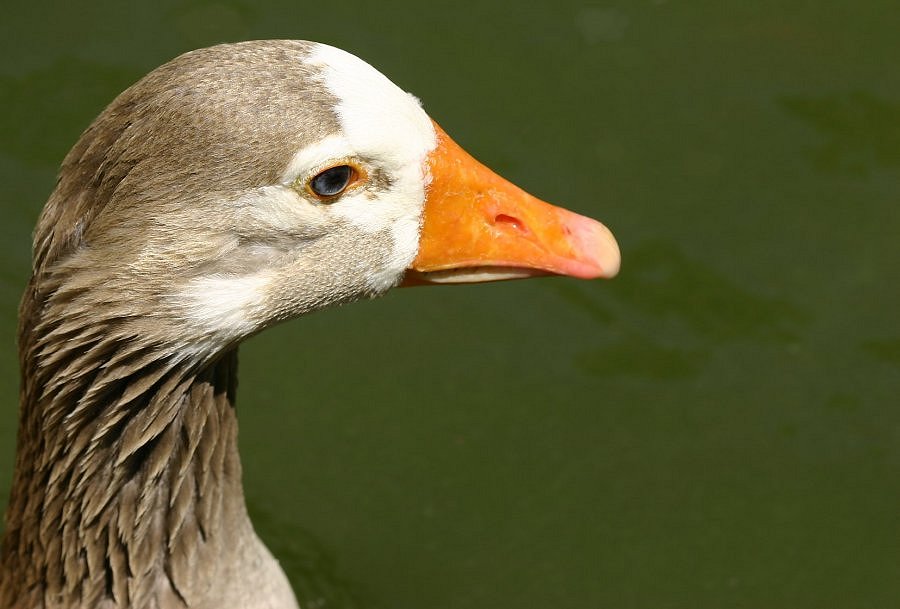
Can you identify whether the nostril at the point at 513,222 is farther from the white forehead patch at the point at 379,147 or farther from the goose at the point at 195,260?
the white forehead patch at the point at 379,147

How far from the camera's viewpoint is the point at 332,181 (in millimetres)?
3113

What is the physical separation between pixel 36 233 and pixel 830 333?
359cm

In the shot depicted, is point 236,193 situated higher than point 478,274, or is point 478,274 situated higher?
point 236,193

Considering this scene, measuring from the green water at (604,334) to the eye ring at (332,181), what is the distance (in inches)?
92.3

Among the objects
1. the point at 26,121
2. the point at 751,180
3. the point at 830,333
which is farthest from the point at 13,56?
the point at 830,333

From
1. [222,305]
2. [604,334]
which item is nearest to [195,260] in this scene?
[222,305]

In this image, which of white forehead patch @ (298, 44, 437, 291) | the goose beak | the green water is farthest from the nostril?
the green water

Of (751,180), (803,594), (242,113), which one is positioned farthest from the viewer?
(751,180)

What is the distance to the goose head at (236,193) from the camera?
2.98m

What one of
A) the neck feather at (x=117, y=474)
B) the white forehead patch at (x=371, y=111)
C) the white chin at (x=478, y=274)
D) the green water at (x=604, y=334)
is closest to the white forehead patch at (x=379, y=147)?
the white forehead patch at (x=371, y=111)

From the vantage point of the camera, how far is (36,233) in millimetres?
3236

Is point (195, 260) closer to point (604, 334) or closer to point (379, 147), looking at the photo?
point (379, 147)

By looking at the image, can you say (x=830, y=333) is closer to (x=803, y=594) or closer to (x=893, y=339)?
(x=893, y=339)

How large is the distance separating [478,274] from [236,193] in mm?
792
